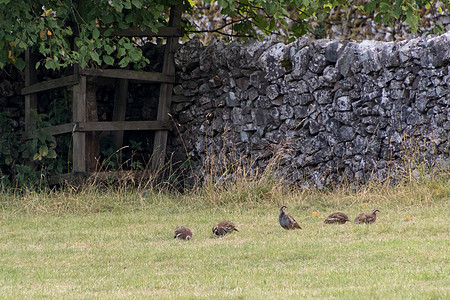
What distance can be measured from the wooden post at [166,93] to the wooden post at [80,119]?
1413mm

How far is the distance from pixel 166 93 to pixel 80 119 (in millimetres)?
1818

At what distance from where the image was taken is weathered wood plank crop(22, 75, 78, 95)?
37.6 feet

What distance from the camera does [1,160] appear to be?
1227 centimetres

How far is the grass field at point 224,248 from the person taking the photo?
5.20m

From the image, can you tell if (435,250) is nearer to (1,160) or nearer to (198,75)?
(198,75)

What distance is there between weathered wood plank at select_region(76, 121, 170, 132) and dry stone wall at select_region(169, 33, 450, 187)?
0.41 meters

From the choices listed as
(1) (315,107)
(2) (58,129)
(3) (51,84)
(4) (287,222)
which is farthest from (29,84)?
(4) (287,222)

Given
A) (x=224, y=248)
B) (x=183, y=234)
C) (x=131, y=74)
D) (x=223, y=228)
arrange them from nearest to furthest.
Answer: (x=224, y=248) → (x=183, y=234) → (x=223, y=228) → (x=131, y=74)

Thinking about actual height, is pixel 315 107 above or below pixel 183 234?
above

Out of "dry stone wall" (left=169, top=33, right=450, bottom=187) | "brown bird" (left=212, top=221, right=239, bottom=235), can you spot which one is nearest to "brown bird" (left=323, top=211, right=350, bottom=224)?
"brown bird" (left=212, top=221, right=239, bottom=235)

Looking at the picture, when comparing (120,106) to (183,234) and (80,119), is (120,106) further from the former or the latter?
(183,234)

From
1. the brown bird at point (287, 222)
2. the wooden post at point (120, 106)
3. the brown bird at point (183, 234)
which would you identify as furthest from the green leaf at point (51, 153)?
the brown bird at point (287, 222)

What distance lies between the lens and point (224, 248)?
274 inches

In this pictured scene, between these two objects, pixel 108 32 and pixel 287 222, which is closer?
pixel 287 222
